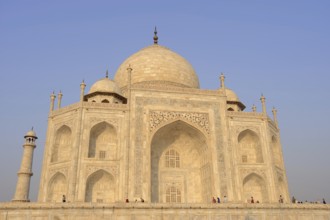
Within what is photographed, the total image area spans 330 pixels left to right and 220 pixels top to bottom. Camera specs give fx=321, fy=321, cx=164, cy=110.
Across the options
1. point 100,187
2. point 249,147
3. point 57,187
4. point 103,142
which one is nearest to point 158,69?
point 103,142

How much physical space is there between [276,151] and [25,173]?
1732cm

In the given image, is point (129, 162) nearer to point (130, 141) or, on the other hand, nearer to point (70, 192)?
point (130, 141)

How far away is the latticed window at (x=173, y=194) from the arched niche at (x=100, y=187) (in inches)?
148

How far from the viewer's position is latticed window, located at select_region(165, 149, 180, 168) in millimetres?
21812

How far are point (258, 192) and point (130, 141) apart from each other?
9191 mm

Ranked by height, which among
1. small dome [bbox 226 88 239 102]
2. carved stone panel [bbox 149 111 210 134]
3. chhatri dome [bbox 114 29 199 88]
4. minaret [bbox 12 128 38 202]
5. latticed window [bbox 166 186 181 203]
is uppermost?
chhatri dome [bbox 114 29 199 88]

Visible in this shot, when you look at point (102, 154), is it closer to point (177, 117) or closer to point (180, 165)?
point (177, 117)

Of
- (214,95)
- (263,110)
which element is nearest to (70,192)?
(214,95)

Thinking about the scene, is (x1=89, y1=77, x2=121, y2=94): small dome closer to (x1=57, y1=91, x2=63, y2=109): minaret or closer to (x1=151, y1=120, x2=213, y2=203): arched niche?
(x1=57, y1=91, x2=63, y2=109): minaret

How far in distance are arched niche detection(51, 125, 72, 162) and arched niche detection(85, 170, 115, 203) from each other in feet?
7.22

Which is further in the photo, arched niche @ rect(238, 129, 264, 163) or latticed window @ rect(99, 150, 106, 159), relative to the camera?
arched niche @ rect(238, 129, 264, 163)

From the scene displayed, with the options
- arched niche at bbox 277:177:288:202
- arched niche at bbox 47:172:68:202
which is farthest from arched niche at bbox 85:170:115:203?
arched niche at bbox 277:177:288:202

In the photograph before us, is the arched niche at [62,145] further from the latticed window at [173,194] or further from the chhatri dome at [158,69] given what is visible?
the chhatri dome at [158,69]

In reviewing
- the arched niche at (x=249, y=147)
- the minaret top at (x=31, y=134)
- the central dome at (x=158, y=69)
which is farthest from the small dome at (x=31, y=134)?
the arched niche at (x=249, y=147)
